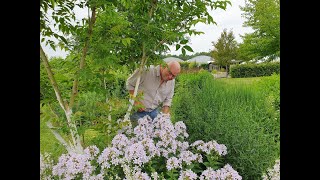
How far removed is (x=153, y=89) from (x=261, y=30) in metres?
16.7

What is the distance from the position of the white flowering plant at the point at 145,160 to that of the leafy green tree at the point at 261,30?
49.3 feet

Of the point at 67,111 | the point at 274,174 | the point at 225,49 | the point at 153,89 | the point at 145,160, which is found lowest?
the point at 274,174

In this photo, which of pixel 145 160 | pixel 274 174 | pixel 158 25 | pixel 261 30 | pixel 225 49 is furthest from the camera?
pixel 225 49

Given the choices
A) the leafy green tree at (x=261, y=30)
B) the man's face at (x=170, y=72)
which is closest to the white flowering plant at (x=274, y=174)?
the man's face at (x=170, y=72)

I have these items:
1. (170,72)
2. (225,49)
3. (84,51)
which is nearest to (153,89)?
(170,72)

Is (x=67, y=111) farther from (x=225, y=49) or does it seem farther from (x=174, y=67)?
(x=225, y=49)

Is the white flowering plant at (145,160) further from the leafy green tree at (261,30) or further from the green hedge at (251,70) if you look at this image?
the leafy green tree at (261,30)

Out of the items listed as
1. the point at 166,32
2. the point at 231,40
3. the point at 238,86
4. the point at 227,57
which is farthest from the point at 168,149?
the point at 231,40

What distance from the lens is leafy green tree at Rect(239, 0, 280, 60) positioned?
17047 mm

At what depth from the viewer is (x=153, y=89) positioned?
3730 millimetres

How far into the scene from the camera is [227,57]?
2058 cm
